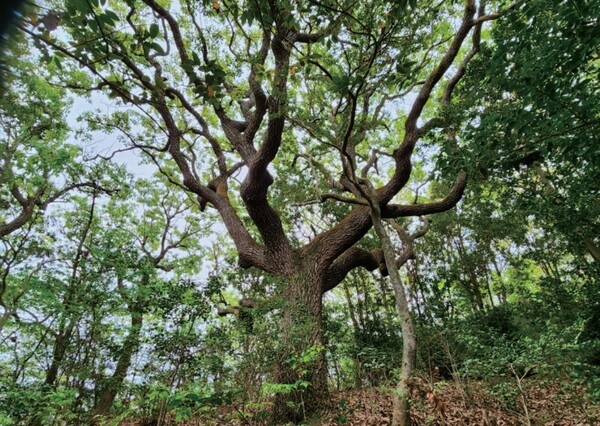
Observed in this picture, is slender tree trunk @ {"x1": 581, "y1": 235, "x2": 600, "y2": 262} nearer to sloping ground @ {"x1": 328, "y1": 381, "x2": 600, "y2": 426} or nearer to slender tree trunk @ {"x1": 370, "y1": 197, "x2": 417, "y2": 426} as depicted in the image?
sloping ground @ {"x1": 328, "y1": 381, "x2": 600, "y2": 426}

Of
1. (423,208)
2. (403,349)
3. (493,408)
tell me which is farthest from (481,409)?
(423,208)

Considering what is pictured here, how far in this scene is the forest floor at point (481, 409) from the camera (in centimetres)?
292

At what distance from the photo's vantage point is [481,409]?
3.03 meters

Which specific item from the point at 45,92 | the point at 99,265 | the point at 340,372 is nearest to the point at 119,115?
the point at 45,92

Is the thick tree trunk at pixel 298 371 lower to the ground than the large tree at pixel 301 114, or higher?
lower

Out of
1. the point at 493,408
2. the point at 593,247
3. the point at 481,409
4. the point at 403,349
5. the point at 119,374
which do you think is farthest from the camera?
the point at 593,247

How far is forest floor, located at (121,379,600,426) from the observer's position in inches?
115

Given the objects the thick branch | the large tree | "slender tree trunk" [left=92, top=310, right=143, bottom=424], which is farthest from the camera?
the thick branch

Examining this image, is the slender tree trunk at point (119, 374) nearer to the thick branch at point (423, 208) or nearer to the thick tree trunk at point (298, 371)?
the thick tree trunk at point (298, 371)

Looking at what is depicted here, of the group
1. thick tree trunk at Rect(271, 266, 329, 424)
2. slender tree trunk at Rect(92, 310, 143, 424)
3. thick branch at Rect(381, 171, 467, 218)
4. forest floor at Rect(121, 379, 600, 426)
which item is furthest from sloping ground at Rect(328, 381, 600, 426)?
thick branch at Rect(381, 171, 467, 218)

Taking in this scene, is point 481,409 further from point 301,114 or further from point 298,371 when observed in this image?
point 301,114

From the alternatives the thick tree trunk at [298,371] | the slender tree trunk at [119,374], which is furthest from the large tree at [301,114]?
the slender tree trunk at [119,374]

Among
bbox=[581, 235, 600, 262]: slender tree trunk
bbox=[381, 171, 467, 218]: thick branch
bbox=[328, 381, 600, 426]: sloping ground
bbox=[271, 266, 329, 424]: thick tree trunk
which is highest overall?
bbox=[381, 171, 467, 218]: thick branch

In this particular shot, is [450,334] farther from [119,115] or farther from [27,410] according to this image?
[119,115]
